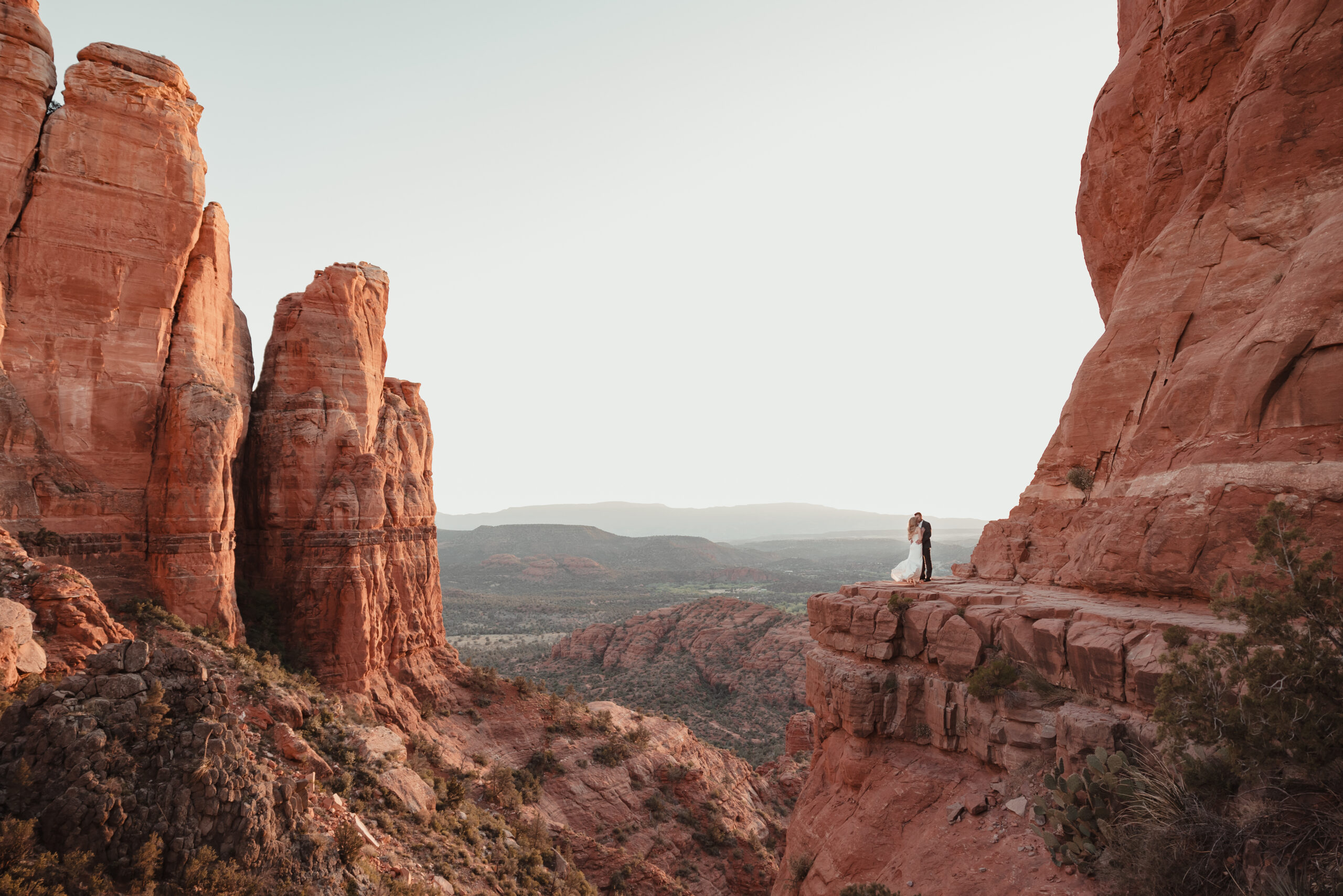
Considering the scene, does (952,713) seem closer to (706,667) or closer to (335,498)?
(335,498)

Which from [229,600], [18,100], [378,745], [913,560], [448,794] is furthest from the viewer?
[229,600]

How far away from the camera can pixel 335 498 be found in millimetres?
24484

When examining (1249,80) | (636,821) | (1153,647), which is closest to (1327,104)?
(1249,80)

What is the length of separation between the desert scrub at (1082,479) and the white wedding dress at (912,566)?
3.88 meters

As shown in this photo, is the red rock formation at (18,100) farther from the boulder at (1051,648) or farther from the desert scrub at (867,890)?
the boulder at (1051,648)

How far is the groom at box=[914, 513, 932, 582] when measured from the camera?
17922 mm

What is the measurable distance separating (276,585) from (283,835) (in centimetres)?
1679

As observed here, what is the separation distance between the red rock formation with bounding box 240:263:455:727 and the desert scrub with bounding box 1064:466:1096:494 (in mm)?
22995

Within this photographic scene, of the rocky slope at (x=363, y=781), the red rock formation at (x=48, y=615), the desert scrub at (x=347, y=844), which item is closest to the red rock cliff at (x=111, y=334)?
the rocky slope at (x=363, y=781)

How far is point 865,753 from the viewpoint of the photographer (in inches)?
→ 586

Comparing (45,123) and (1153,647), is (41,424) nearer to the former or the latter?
(45,123)

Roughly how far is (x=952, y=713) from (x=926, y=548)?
561 cm

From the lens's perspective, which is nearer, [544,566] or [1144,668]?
[1144,668]

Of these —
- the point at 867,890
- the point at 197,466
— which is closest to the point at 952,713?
the point at 867,890
